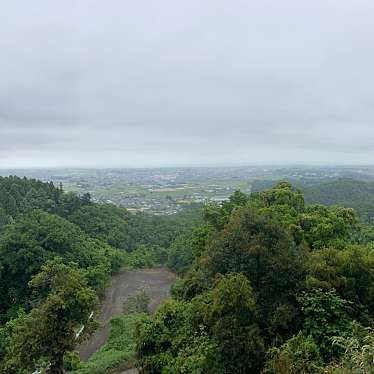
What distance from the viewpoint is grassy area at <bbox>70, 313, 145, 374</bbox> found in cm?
1288

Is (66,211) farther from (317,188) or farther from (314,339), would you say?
(317,188)

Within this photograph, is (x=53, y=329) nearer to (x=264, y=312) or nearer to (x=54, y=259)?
(x=264, y=312)

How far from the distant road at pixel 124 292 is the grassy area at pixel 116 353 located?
127 centimetres

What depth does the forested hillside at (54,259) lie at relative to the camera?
10.7 meters

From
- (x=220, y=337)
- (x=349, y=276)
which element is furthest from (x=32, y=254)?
(x=349, y=276)

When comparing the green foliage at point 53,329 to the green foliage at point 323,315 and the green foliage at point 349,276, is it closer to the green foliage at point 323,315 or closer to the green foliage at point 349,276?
the green foliage at point 323,315

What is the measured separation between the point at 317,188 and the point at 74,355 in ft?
182

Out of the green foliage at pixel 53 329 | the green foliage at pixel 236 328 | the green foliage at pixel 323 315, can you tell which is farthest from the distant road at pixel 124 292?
the green foliage at pixel 323 315

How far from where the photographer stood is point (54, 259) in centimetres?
1875

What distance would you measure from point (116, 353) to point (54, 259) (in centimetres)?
605

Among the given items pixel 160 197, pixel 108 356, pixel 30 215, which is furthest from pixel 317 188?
Result: pixel 108 356

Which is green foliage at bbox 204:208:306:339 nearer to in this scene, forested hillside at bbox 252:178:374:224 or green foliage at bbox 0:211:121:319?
green foliage at bbox 0:211:121:319

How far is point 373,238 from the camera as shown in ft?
73.3

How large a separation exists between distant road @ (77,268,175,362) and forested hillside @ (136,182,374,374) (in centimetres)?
668
